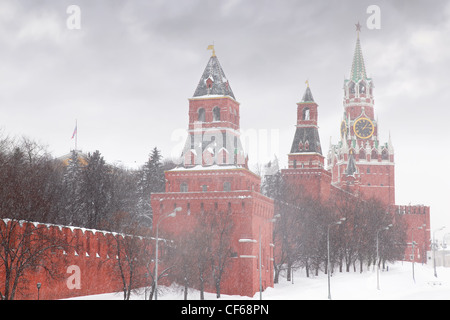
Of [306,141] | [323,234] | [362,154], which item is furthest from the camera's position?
[362,154]

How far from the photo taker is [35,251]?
145ft

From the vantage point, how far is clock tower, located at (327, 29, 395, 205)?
494ft

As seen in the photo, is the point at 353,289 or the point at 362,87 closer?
the point at 353,289

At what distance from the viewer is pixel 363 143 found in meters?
152

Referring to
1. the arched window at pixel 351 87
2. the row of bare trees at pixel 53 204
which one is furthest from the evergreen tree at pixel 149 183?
the arched window at pixel 351 87

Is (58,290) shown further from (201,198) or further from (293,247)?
(293,247)

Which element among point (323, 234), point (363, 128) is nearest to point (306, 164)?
point (323, 234)

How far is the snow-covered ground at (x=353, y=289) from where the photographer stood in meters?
63.1

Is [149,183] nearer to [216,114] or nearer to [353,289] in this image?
[216,114]

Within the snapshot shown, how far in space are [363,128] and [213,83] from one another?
86411 mm

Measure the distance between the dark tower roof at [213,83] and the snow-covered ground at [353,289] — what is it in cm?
1892

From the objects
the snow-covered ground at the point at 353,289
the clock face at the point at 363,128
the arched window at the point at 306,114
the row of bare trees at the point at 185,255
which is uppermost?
the clock face at the point at 363,128

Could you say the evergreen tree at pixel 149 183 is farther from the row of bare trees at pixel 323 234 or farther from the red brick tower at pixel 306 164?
the red brick tower at pixel 306 164
